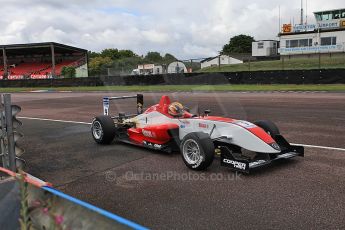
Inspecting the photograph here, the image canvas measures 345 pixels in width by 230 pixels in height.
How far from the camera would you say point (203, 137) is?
5.44 meters

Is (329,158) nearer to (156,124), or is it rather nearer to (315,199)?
(315,199)

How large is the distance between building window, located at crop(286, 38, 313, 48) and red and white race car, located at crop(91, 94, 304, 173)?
2230 inches

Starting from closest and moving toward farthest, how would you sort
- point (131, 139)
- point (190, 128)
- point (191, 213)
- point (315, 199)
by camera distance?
1. point (191, 213)
2. point (315, 199)
3. point (190, 128)
4. point (131, 139)

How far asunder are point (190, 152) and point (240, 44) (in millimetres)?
104254

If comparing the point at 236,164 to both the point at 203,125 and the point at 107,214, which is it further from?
the point at 107,214

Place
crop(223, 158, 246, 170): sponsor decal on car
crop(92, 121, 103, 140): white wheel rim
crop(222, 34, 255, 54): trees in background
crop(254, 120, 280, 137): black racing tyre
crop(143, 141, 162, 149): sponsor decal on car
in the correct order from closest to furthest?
crop(223, 158, 246, 170): sponsor decal on car → crop(254, 120, 280, 137): black racing tyre → crop(143, 141, 162, 149): sponsor decal on car → crop(92, 121, 103, 140): white wheel rim → crop(222, 34, 255, 54): trees in background

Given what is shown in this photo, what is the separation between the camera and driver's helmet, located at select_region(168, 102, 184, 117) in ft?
22.0

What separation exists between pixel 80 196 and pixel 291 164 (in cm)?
320

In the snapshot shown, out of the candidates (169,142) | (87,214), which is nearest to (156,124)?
(169,142)

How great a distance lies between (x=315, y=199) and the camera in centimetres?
427

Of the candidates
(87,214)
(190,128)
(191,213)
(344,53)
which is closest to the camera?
(87,214)

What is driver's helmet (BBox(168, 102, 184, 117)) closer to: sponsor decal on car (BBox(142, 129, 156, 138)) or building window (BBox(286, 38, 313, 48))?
sponsor decal on car (BBox(142, 129, 156, 138))

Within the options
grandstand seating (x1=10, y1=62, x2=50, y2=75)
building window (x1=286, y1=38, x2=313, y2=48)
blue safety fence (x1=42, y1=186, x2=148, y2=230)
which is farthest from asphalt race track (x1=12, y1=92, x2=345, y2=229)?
grandstand seating (x1=10, y1=62, x2=50, y2=75)

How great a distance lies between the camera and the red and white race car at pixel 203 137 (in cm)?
539
